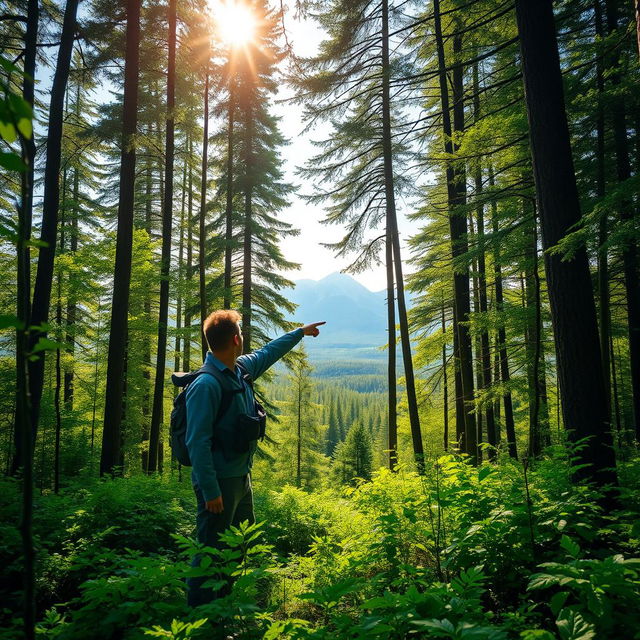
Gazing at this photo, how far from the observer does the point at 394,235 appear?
9359 millimetres

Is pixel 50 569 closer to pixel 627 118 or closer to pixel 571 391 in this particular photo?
pixel 571 391

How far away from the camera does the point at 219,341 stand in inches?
127

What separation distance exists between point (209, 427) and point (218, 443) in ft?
0.83

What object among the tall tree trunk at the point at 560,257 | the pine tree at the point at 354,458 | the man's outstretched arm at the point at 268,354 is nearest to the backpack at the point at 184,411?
the man's outstretched arm at the point at 268,354

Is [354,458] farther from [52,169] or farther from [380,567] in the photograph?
[52,169]

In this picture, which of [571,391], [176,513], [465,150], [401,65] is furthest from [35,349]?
[401,65]

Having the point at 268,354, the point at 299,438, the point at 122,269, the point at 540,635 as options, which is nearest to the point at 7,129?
the point at 540,635

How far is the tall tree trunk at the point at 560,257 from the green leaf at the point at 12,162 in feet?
14.6

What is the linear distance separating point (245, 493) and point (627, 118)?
10591 millimetres

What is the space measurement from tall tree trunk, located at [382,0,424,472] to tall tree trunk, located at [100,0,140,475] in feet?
18.7

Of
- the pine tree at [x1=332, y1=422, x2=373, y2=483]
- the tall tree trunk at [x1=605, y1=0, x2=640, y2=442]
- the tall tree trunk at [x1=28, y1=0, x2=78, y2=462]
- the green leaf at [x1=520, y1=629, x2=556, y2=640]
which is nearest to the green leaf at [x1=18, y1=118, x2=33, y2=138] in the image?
the green leaf at [x1=520, y1=629, x2=556, y2=640]

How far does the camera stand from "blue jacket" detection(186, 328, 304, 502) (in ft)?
9.25

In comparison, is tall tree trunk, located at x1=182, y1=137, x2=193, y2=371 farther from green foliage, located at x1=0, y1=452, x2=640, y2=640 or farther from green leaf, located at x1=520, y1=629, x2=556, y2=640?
green leaf, located at x1=520, y1=629, x2=556, y2=640

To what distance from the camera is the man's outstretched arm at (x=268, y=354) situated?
370cm
